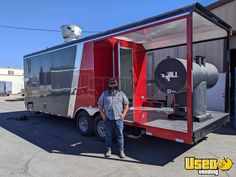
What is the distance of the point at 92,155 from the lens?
5352 millimetres

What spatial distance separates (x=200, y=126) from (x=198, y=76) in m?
1.15

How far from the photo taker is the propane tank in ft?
17.0

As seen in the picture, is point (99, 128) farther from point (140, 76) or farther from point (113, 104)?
point (140, 76)

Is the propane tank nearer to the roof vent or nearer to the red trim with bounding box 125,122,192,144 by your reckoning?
the red trim with bounding box 125,122,192,144

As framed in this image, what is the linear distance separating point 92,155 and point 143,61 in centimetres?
404

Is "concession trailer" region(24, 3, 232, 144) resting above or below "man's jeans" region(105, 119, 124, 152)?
above

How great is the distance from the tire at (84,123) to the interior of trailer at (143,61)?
4.12 feet

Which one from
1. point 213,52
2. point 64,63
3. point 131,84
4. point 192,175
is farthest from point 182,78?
point 213,52

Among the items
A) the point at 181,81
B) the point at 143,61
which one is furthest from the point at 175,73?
the point at 143,61

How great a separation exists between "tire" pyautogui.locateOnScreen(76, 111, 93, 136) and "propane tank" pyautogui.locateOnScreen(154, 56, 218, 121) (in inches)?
93.9

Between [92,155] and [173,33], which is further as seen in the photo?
[173,33]

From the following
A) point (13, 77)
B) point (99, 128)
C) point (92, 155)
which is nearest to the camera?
point (92, 155)

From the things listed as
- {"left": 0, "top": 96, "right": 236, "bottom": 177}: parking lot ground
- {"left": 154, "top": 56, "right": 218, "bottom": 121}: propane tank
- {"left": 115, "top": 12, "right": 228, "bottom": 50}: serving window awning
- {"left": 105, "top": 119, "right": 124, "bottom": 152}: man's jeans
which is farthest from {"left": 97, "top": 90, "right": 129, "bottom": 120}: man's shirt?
{"left": 115, "top": 12, "right": 228, "bottom": 50}: serving window awning

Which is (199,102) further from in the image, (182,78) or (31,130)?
(31,130)
